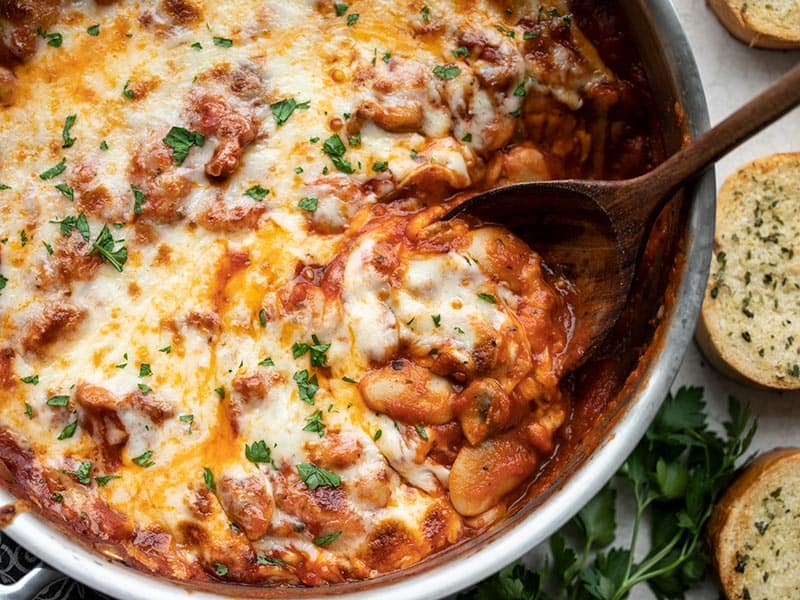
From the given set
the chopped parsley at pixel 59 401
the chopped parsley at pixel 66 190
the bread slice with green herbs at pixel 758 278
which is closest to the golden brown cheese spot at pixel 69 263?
the chopped parsley at pixel 66 190

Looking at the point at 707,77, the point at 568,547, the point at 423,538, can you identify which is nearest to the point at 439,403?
the point at 423,538

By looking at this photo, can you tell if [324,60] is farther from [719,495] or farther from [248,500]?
[719,495]

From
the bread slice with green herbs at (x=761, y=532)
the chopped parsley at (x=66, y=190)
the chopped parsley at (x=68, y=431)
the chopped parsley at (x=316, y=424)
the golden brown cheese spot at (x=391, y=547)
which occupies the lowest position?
the bread slice with green herbs at (x=761, y=532)

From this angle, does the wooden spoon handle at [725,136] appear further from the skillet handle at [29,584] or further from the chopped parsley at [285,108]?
the skillet handle at [29,584]

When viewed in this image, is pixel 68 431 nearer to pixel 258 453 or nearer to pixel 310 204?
pixel 258 453

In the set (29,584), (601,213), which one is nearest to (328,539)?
(29,584)

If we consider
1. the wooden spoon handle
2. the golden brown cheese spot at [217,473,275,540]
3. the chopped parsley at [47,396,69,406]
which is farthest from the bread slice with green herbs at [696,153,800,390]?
the chopped parsley at [47,396,69,406]
